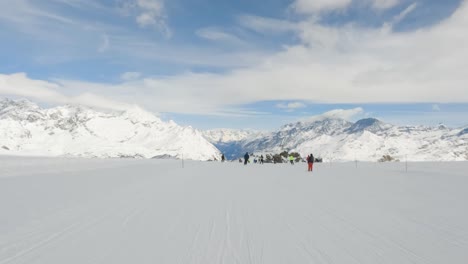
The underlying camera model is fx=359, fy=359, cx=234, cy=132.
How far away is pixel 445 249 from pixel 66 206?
436 inches

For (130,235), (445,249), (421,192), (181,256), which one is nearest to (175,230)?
(130,235)

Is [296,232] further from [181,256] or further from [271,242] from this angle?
[181,256]

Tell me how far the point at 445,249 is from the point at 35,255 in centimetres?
756

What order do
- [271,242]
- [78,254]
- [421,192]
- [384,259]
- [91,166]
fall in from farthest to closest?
[91,166], [421,192], [271,242], [78,254], [384,259]

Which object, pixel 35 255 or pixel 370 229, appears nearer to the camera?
pixel 35 255

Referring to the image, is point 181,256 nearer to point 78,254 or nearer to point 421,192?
point 78,254

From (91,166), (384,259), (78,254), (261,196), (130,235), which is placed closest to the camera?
(384,259)

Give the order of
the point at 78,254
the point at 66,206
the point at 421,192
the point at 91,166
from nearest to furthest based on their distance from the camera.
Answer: the point at 78,254, the point at 66,206, the point at 421,192, the point at 91,166

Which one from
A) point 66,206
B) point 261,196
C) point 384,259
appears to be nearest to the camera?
point 384,259

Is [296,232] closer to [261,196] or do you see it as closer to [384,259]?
[384,259]

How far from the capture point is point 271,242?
731cm

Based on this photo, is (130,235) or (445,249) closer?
(445,249)

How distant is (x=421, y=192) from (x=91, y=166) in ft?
103

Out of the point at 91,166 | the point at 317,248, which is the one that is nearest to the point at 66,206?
the point at 317,248
